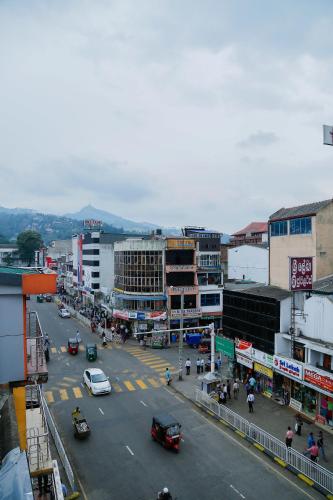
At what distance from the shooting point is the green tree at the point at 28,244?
13550 cm

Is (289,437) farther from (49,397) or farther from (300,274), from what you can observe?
(49,397)

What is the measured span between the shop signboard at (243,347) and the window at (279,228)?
366 inches


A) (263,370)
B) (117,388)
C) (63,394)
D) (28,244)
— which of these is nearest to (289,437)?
(263,370)

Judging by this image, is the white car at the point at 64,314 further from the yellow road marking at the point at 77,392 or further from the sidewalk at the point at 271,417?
the sidewalk at the point at 271,417

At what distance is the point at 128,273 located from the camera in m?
51.2

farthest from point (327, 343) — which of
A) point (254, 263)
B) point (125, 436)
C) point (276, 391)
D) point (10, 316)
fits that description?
point (254, 263)

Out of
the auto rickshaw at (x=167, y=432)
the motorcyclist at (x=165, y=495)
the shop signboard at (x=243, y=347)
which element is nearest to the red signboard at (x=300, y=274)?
the shop signboard at (x=243, y=347)

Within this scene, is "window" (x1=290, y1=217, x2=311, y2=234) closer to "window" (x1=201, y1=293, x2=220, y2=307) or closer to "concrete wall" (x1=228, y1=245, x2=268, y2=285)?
"window" (x1=201, y1=293, x2=220, y2=307)

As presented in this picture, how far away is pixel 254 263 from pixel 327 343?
141 ft

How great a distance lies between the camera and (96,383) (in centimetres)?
2947

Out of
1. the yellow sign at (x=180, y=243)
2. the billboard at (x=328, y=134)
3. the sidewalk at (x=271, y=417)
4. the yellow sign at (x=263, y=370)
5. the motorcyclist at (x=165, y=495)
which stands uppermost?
the billboard at (x=328, y=134)

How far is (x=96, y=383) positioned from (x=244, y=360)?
39.0 ft

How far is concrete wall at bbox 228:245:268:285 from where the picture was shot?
64.4 meters

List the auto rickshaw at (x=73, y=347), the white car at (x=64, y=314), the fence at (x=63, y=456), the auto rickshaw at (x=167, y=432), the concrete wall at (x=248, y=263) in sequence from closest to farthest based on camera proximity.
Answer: the fence at (x=63, y=456) → the auto rickshaw at (x=167, y=432) → the auto rickshaw at (x=73, y=347) → the concrete wall at (x=248, y=263) → the white car at (x=64, y=314)
